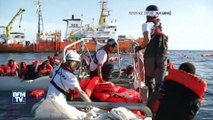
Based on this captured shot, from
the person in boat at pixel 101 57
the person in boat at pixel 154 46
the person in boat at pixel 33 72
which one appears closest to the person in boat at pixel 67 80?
the person in boat at pixel 154 46

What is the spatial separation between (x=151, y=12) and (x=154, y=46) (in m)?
0.58

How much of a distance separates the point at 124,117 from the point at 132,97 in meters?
1.67

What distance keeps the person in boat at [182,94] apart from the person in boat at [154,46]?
2167 mm

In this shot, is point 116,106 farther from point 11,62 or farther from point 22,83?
point 11,62

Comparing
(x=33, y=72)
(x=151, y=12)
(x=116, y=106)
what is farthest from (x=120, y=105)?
(x=33, y=72)

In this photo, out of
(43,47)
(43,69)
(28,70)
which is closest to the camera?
(28,70)

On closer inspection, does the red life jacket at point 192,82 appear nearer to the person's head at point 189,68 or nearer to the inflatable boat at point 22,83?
the person's head at point 189,68

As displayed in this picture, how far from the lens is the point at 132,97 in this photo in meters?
5.95

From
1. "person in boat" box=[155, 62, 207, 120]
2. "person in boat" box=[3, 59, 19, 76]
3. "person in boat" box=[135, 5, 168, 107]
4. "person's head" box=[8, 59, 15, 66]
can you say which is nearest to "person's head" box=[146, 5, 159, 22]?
"person in boat" box=[135, 5, 168, 107]

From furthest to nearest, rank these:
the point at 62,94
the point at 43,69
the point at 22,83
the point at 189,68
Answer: the point at 43,69 → the point at 22,83 → the point at 62,94 → the point at 189,68

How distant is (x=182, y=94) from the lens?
10.8 feet

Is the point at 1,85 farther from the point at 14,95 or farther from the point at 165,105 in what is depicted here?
→ the point at 165,105

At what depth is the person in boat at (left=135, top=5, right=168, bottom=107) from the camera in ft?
18.4

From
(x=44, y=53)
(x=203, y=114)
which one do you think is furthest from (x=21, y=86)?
(x=44, y=53)
